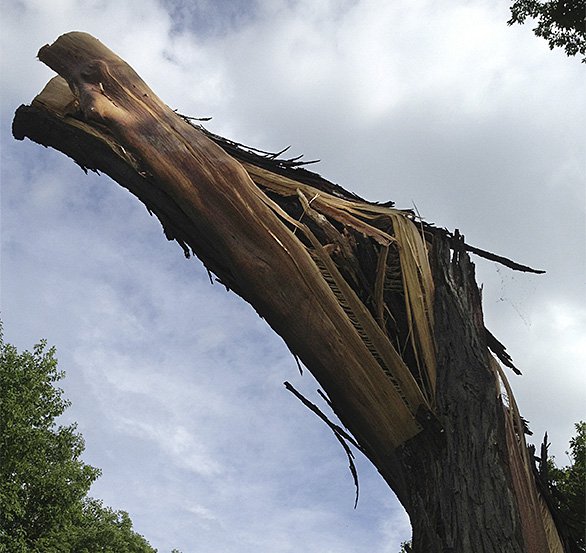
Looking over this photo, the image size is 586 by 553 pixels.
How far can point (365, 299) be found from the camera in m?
2.19

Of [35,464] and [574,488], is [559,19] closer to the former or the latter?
→ [574,488]

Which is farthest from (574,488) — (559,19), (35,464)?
(35,464)

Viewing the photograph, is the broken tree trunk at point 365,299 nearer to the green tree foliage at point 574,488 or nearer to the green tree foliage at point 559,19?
the green tree foliage at point 574,488

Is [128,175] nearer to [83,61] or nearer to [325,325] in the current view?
[83,61]

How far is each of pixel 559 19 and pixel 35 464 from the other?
14709 mm

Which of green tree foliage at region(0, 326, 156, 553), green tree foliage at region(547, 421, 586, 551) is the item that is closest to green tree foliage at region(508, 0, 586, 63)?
green tree foliage at region(547, 421, 586, 551)

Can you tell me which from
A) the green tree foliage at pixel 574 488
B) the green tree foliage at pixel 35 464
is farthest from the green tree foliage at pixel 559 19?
the green tree foliage at pixel 35 464

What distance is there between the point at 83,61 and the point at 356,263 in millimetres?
1376

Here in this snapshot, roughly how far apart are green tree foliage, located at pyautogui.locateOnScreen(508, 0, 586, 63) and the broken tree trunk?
5.03 m

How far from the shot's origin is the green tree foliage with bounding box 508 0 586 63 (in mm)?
6359

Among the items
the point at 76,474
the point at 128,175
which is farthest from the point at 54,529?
the point at 128,175

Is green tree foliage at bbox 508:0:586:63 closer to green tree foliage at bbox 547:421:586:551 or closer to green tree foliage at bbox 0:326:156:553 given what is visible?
green tree foliage at bbox 547:421:586:551

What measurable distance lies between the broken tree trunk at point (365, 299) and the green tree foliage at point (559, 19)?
16.5 feet

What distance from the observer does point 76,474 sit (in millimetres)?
15578
